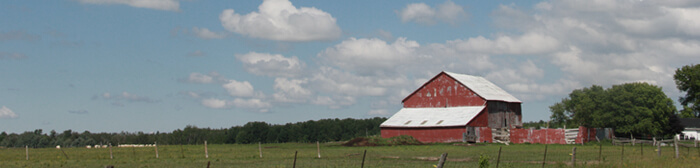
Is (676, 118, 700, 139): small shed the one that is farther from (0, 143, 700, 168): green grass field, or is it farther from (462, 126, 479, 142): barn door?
(0, 143, 700, 168): green grass field

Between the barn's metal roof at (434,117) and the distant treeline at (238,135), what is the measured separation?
2726 centimetres

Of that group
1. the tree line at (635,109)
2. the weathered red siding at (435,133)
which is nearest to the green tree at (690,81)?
the tree line at (635,109)

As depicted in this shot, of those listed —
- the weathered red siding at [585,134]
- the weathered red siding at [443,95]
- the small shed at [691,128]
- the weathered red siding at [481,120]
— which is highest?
the weathered red siding at [443,95]

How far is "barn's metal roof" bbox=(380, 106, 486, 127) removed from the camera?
69750mm

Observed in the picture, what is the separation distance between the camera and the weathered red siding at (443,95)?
75.1 m

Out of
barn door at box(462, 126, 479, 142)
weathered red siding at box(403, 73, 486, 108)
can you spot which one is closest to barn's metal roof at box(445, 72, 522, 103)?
weathered red siding at box(403, 73, 486, 108)

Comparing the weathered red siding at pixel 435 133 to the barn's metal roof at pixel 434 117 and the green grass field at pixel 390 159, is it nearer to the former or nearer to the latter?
the barn's metal roof at pixel 434 117

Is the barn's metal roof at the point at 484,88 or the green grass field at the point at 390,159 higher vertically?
the barn's metal roof at the point at 484,88

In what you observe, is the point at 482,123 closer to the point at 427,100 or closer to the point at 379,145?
the point at 427,100

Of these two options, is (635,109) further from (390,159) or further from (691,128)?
(691,128)

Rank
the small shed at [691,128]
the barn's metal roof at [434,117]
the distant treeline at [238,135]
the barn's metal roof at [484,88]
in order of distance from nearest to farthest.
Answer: the barn's metal roof at [434,117] → the barn's metal roof at [484,88] → the distant treeline at [238,135] → the small shed at [691,128]

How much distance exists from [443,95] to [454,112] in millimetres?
4070

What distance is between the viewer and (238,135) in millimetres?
102812

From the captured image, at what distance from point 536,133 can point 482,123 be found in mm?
6045
